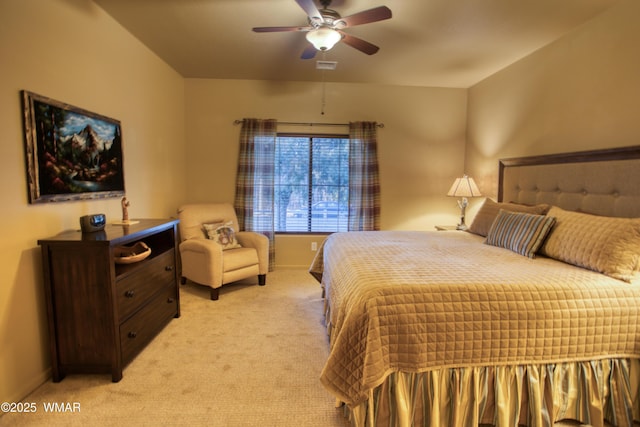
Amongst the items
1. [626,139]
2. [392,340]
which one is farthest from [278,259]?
[626,139]

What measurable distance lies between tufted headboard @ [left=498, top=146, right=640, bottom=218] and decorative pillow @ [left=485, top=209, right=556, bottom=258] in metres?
A: 0.43

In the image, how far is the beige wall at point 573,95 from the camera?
7.29 feet

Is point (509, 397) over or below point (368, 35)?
below

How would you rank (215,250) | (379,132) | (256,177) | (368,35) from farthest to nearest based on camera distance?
(379,132) → (256,177) → (215,250) → (368,35)

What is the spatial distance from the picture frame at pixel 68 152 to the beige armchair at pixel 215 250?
96cm

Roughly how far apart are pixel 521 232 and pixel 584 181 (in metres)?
0.71

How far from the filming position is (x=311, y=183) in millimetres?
4367

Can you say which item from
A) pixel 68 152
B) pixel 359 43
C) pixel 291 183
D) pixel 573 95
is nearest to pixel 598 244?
pixel 573 95

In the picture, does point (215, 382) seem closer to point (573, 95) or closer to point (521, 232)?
point (521, 232)

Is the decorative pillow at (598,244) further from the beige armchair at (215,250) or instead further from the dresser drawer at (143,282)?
the dresser drawer at (143,282)

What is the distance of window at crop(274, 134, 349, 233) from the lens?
4.31 metres

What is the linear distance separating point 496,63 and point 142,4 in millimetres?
3504

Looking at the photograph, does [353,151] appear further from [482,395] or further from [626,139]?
[482,395]

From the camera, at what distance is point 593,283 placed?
5.29 feet
